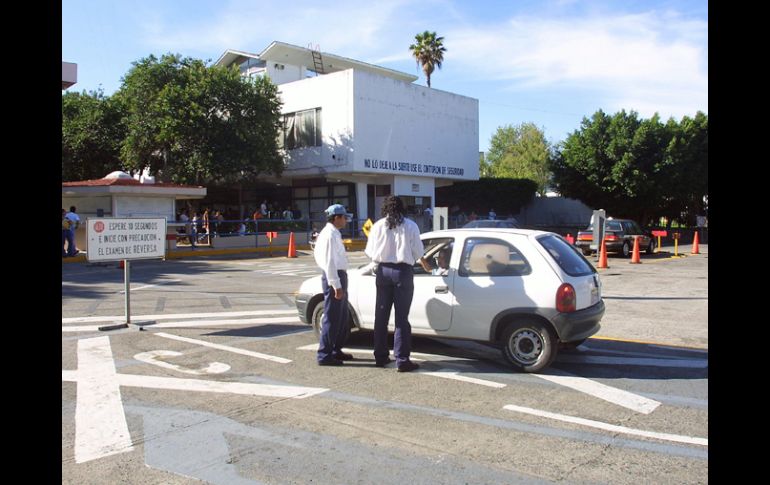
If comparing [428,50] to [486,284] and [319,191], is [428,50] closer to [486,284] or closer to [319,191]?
[319,191]

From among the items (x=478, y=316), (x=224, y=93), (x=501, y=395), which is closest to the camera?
(x=501, y=395)

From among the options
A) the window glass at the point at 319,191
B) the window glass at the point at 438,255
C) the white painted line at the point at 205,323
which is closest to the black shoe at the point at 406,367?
the window glass at the point at 438,255

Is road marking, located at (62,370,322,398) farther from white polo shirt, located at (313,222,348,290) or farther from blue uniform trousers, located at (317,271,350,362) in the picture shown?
white polo shirt, located at (313,222,348,290)

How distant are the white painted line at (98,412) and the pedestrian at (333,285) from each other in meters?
2.11

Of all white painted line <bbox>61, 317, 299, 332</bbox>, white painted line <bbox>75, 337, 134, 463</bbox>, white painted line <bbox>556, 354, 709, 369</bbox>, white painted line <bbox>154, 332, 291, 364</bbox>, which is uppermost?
white painted line <bbox>61, 317, 299, 332</bbox>

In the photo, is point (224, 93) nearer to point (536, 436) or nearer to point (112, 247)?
point (112, 247)

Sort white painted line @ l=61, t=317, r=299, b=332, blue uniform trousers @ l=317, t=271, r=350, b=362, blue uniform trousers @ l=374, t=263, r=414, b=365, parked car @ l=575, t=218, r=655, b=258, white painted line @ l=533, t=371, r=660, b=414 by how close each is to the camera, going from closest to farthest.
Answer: white painted line @ l=533, t=371, r=660, b=414
blue uniform trousers @ l=374, t=263, r=414, b=365
blue uniform trousers @ l=317, t=271, r=350, b=362
white painted line @ l=61, t=317, r=299, b=332
parked car @ l=575, t=218, r=655, b=258

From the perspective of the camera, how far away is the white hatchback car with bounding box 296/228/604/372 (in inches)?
248

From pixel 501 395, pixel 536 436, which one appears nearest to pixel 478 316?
pixel 501 395

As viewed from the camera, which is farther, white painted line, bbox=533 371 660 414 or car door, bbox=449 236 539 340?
car door, bbox=449 236 539 340

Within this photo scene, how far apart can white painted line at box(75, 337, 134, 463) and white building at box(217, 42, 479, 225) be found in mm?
25795

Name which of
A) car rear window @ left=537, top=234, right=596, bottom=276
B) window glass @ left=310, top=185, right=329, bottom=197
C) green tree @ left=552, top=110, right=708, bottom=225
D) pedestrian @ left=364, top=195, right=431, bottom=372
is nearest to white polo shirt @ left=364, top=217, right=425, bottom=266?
pedestrian @ left=364, top=195, right=431, bottom=372
